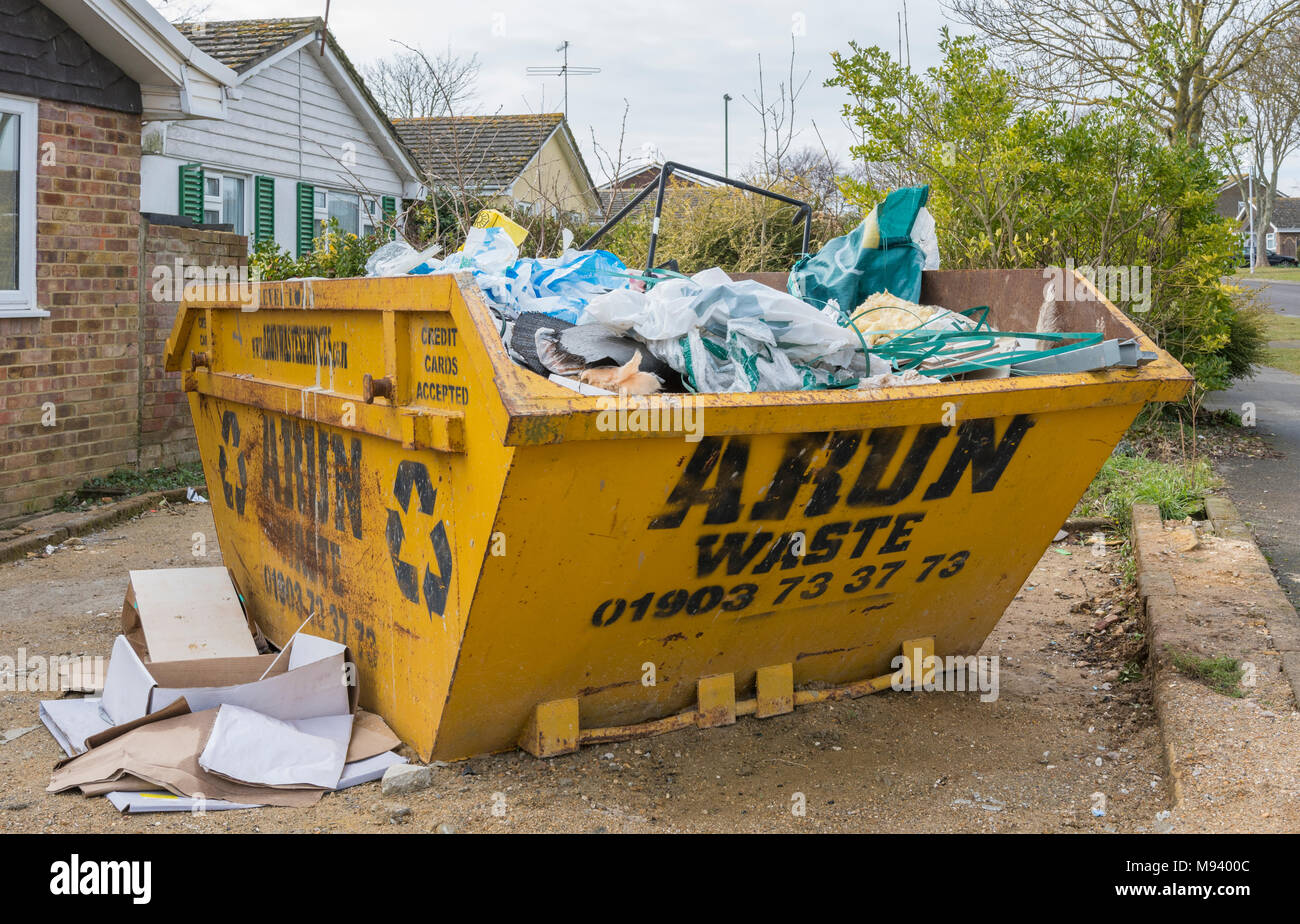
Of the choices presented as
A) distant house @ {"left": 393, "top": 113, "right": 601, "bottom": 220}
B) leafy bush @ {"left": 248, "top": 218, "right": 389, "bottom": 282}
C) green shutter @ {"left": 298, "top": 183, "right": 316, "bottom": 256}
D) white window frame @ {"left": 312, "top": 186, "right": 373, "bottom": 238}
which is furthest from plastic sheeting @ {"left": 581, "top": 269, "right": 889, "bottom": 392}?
distant house @ {"left": 393, "top": 113, "right": 601, "bottom": 220}

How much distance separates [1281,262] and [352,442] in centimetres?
7343

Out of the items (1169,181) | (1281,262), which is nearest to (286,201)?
(1169,181)

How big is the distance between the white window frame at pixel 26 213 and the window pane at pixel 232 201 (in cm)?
605

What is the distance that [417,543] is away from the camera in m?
3.11

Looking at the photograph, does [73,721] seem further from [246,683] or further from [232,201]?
[232,201]

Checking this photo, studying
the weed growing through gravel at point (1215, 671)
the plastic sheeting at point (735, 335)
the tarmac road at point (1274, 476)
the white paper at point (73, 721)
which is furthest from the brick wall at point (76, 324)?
the tarmac road at point (1274, 476)

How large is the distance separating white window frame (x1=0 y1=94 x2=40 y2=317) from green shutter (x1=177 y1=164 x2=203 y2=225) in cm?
506

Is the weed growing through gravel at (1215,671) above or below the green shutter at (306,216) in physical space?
below

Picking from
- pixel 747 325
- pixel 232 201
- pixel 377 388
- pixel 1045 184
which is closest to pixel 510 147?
pixel 232 201

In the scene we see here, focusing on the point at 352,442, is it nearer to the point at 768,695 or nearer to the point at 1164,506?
the point at 768,695

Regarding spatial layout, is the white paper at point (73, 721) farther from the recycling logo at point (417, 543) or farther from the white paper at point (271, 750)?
the recycling logo at point (417, 543)

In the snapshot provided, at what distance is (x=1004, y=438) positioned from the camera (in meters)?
3.34

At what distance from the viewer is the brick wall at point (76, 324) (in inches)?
268

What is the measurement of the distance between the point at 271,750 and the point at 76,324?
5001mm
